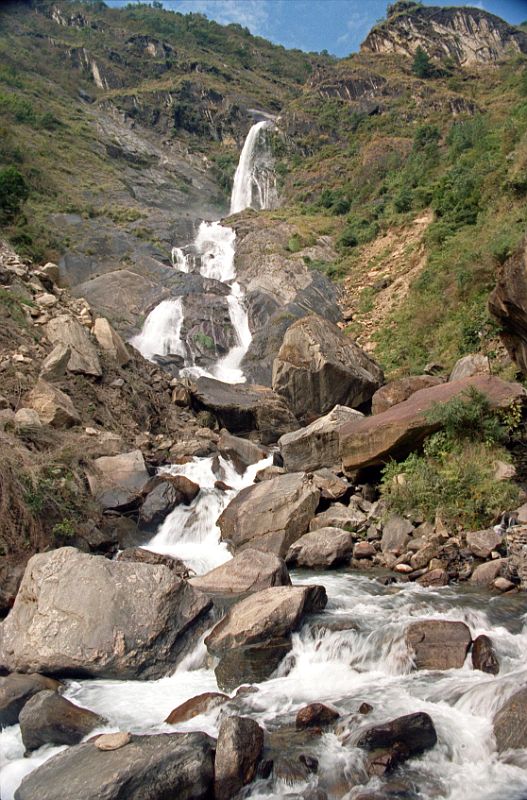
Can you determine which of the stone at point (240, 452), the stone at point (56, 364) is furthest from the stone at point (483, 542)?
the stone at point (56, 364)

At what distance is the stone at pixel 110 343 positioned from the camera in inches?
685

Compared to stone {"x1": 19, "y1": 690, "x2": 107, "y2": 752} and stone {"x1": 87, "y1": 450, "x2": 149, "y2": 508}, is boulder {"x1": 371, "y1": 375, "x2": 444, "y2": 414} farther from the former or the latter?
stone {"x1": 19, "y1": 690, "x2": 107, "y2": 752}

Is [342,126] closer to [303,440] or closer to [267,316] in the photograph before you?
[267,316]

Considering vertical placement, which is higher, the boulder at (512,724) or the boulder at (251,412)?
the boulder at (251,412)

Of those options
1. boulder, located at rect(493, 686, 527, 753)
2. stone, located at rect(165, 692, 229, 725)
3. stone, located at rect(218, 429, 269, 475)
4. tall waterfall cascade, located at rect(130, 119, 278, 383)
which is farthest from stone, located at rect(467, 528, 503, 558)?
tall waterfall cascade, located at rect(130, 119, 278, 383)

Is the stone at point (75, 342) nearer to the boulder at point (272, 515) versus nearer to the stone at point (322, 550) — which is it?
the boulder at point (272, 515)

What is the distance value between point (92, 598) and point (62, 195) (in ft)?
122

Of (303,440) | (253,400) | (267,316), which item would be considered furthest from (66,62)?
(303,440)

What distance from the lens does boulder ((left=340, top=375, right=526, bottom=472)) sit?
35.3ft

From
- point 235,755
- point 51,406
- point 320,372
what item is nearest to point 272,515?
point 51,406

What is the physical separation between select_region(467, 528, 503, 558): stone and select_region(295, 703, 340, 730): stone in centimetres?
407

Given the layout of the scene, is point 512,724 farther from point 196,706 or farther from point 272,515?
point 272,515

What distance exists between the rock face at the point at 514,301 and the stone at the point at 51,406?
9.20m

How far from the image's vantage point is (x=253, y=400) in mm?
18375
